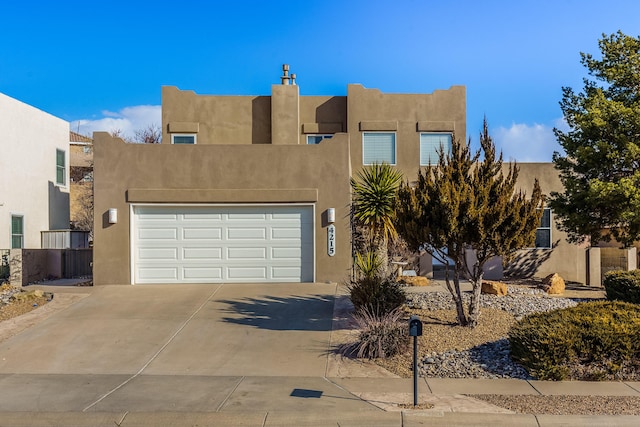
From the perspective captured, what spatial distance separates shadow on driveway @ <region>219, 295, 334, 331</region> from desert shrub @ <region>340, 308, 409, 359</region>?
1573mm

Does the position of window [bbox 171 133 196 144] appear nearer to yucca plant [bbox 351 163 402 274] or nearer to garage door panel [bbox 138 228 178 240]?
garage door panel [bbox 138 228 178 240]

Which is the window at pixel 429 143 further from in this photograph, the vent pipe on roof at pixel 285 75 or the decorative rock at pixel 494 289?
the decorative rock at pixel 494 289

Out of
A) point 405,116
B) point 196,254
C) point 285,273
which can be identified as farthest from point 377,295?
point 405,116

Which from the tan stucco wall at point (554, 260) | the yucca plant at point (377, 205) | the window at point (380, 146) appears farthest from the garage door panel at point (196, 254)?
the tan stucco wall at point (554, 260)

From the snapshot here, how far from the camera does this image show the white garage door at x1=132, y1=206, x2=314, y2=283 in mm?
15516

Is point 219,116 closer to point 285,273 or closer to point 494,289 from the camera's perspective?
point 285,273

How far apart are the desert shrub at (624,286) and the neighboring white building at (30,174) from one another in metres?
18.8

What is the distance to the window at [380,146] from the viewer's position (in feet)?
68.1

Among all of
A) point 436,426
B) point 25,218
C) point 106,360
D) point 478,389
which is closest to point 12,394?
point 106,360

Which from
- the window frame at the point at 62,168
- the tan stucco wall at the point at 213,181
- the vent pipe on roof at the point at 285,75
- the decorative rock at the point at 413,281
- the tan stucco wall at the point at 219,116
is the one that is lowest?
the decorative rock at the point at 413,281

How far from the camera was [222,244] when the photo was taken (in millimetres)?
15609

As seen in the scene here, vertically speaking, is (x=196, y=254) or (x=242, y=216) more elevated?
(x=242, y=216)

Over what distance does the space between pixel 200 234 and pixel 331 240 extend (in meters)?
3.65

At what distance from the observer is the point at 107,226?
50.6 feet
